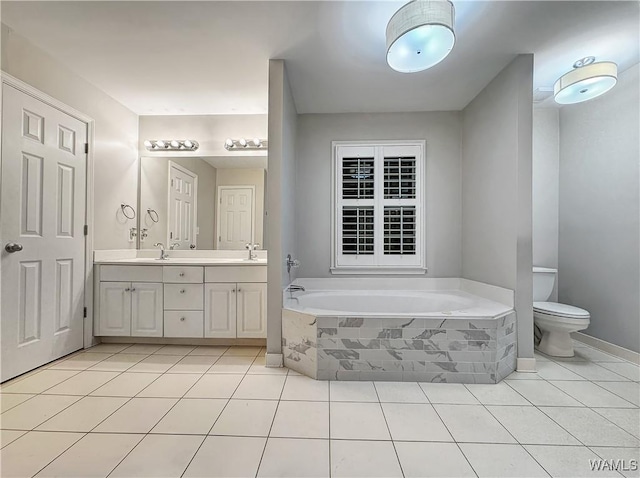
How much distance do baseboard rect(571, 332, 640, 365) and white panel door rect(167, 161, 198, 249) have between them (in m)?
4.02

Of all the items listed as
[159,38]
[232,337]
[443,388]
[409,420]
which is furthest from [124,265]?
[443,388]

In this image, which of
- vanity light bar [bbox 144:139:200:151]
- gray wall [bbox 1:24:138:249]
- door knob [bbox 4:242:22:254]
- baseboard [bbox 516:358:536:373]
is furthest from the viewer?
vanity light bar [bbox 144:139:200:151]

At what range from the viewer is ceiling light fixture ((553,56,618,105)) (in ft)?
6.65

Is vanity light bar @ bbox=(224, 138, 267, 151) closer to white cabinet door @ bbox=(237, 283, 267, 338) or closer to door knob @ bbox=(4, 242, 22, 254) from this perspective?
white cabinet door @ bbox=(237, 283, 267, 338)

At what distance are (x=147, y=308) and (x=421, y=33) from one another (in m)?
3.00

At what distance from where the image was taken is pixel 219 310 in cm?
269

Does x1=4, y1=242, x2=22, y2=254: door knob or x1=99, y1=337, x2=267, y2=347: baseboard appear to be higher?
x1=4, y1=242, x2=22, y2=254: door knob

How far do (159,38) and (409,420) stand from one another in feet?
9.61

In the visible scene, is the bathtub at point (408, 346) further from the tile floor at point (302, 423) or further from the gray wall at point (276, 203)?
the gray wall at point (276, 203)

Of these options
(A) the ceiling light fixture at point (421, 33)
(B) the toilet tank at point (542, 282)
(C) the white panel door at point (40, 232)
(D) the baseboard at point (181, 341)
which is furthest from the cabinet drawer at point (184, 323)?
(B) the toilet tank at point (542, 282)

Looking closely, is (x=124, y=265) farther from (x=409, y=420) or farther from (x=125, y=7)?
(x=409, y=420)

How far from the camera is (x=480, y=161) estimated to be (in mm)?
2748

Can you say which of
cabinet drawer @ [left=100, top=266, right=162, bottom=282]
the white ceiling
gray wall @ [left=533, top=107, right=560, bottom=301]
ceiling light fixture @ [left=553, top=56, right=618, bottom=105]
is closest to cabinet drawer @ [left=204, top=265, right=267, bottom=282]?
cabinet drawer @ [left=100, top=266, right=162, bottom=282]

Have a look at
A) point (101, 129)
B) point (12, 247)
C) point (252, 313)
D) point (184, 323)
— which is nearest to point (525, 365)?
point (252, 313)
